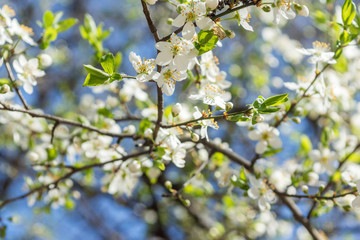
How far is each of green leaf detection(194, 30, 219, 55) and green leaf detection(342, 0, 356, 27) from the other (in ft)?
2.61

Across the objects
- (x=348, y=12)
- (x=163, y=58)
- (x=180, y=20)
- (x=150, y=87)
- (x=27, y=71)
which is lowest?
(x=150, y=87)

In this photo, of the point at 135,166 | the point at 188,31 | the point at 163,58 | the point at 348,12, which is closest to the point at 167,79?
the point at 163,58

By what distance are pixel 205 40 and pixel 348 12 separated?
2.80 feet

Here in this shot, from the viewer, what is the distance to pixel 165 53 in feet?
4.27

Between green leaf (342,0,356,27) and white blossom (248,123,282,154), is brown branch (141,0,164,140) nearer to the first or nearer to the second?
white blossom (248,123,282,154)

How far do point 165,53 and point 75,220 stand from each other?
4498mm

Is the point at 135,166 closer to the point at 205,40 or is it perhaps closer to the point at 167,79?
the point at 167,79

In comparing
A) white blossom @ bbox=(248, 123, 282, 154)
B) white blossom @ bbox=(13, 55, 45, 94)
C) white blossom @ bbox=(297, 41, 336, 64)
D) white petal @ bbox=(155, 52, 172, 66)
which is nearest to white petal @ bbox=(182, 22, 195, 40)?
white petal @ bbox=(155, 52, 172, 66)

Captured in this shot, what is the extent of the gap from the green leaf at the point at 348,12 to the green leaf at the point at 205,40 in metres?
0.80

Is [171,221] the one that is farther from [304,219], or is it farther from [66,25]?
[66,25]

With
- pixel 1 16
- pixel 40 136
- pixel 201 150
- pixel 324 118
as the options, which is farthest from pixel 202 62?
pixel 324 118

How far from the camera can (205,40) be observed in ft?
4.01

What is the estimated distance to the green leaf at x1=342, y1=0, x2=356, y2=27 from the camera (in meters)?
1.59

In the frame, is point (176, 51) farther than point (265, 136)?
No
